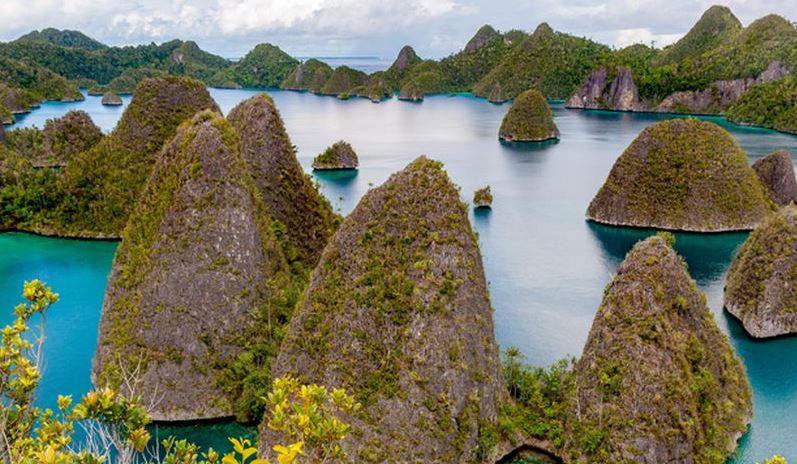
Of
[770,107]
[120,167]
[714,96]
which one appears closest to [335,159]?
[120,167]

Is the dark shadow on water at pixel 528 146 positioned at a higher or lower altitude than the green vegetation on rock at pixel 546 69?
lower

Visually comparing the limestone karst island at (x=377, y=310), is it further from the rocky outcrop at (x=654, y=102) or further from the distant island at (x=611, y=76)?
the rocky outcrop at (x=654, y=102)

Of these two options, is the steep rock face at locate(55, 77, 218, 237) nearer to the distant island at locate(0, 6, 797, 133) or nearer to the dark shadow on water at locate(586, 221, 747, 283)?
the dark shadow on water at locate(586, 221, 747, 283)

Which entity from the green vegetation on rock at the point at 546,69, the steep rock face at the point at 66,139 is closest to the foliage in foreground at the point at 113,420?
the steep rock face at the point at 66,139

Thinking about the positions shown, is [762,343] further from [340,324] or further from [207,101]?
[207,101]

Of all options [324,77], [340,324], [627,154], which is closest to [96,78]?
[324,77]
